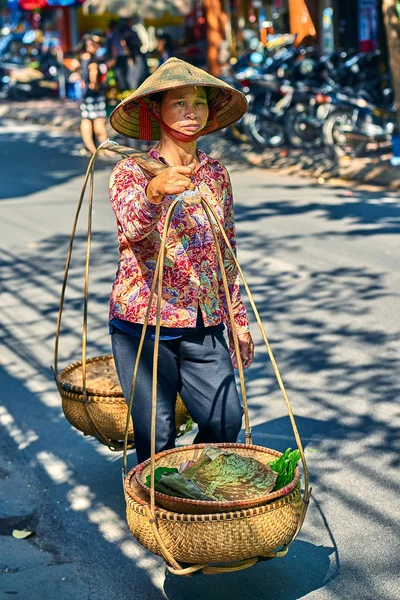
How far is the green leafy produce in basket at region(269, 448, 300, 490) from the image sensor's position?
11.0ft

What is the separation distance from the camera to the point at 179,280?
3.61 metres

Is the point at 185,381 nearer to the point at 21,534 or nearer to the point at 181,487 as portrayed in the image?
the point at 181,487

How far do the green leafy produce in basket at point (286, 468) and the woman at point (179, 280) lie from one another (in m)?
0.38

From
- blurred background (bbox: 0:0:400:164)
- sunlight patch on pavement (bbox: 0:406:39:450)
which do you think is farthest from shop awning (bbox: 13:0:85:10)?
sunlight patch on pavement (bbox: 0:406:39:450)

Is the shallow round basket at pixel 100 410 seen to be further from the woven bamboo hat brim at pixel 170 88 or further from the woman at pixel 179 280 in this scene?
the woven bamboo hat brim at pixel 170 88

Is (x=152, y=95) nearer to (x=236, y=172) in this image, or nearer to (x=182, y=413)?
(x=182, y=413)

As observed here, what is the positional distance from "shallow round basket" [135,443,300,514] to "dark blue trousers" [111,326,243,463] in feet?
0.38

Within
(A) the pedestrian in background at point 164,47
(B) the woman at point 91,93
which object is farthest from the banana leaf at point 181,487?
(A) the pedestrian in background at point 164,47

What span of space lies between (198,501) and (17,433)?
2472 millimetres

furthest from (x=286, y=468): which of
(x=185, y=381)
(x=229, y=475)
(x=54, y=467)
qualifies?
(x=54, y=467)

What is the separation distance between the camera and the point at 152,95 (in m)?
3.71

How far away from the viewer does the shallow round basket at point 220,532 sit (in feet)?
10.1

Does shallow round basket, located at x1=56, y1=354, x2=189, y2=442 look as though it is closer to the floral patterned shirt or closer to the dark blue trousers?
the dark blue trousers

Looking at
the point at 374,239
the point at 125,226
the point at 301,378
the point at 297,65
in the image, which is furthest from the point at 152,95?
the point at 297,65
